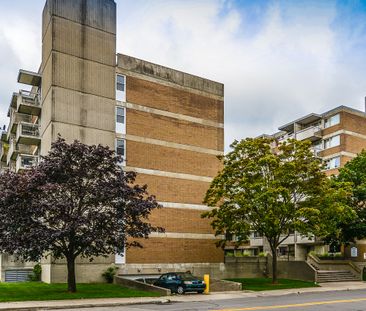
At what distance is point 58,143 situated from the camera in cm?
2697

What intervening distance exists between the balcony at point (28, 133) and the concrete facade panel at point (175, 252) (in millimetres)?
12370

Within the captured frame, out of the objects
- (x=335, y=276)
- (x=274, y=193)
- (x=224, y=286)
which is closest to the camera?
(x=274, y=193)

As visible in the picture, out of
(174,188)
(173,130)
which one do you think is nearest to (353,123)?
(173,130)

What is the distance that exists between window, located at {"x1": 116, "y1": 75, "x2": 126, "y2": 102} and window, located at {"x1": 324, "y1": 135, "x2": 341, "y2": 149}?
27415mm

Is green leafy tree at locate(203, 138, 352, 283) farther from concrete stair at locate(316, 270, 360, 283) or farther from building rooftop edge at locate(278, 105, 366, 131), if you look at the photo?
building rooftop edge at locate(278, 105, 366, 131)

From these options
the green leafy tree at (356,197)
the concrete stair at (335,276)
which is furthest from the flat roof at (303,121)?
the concrete stair at (335,276)

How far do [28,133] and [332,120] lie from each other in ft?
113

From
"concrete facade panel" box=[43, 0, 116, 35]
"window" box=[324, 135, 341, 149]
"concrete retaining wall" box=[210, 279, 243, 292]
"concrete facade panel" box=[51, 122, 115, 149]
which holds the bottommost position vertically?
"concrete retaining wall" box=[210, 279, 243, 292]

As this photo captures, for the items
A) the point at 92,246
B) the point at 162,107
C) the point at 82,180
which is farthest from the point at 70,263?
the point at 162,107

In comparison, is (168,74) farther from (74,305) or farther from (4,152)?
(74,305)

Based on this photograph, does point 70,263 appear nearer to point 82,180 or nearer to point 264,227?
point 82,180

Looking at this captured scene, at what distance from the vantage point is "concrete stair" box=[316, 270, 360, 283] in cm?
3988

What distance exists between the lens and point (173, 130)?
41344 millimetres

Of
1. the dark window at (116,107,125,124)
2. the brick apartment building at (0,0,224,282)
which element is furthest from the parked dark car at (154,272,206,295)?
the dark window at (116,107,125,124)
